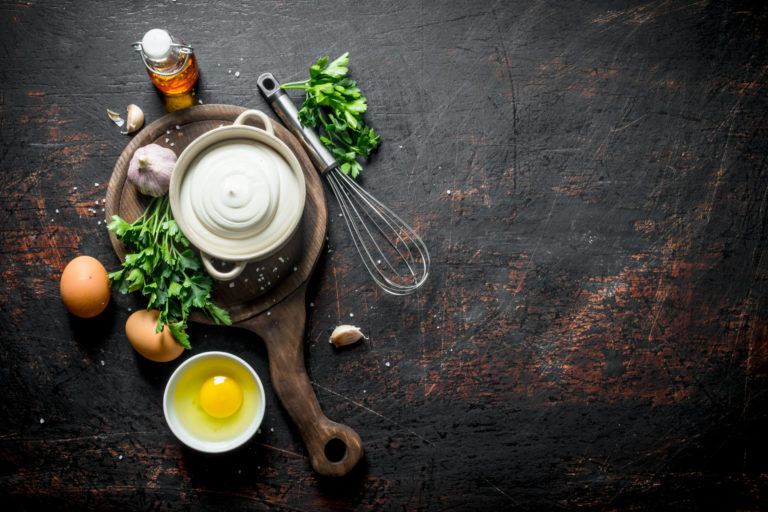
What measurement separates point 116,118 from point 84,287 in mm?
339

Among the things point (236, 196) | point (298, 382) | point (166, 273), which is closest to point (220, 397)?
point (298, 382)

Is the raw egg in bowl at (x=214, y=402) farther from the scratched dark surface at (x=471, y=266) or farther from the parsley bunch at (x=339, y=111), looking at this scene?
the parsley bunch at (x=339, y=111)

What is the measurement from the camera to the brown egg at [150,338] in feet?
3.22

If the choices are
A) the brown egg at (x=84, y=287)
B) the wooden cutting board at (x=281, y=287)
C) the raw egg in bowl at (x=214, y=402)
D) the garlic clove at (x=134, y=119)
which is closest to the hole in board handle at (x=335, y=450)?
the wooden cutting board at (x=281, y=287)

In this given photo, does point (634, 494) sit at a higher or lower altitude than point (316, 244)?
lower

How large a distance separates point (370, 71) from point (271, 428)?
743 mm

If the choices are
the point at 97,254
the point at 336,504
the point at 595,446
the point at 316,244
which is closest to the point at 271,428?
the point at 336,504

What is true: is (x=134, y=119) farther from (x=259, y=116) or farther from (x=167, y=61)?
(x=259, y=116)

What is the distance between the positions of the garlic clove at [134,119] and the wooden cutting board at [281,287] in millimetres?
36

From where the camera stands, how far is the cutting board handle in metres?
1.02

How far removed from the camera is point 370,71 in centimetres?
107

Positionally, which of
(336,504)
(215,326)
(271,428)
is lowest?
(336,504)

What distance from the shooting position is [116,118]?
1.05m

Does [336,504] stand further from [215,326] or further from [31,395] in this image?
[31,395]
